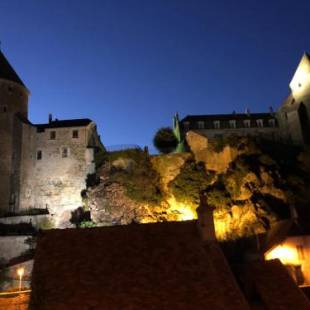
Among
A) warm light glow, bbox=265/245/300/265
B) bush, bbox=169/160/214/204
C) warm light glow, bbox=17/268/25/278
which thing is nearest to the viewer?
warm light glow, bbox=265/245/300/265

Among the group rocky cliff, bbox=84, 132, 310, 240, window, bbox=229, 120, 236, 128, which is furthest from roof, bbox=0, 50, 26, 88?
window, bbox=229, 120, 236, 128

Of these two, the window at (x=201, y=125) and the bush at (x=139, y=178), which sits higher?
the window at (x=201, y=125)

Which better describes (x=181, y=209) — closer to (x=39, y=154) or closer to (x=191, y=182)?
(x=191, y=182)

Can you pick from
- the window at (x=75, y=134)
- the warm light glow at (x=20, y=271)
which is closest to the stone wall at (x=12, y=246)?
the warm light glow at (x=20, y=271)

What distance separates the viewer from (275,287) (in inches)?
720

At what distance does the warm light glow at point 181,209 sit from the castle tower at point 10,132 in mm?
20650

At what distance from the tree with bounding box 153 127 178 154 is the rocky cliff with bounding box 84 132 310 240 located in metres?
10.6

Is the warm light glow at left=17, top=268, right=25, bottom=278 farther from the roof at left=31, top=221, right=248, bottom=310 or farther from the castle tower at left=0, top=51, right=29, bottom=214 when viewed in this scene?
the roof at left=31, top=221, right=248, bottom=310

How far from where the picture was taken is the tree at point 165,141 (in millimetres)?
58531

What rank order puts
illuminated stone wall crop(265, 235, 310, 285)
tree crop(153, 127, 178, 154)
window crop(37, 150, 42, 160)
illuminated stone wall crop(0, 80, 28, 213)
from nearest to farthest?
illuminated stone wall crop(265, 235, 310, 285), illuminated stone wall crop(0, 80, 28, 213), window crop(37, 150, 42, 160), tree crop(153, 127, 178, 154)

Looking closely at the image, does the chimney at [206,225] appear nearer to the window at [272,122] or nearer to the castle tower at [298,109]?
the castle tower at [298,109]

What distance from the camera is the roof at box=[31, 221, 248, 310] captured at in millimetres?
15211

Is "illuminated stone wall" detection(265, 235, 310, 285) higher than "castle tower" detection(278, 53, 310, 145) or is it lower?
lower

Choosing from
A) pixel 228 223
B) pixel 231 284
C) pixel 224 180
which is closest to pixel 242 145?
pixel 224 180
